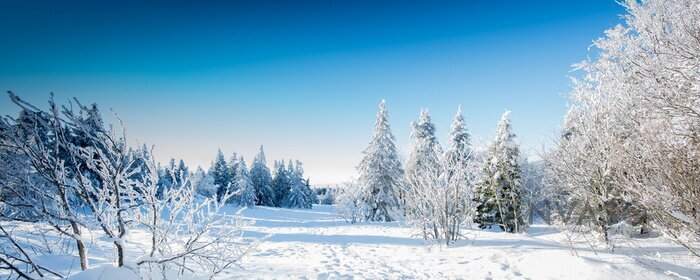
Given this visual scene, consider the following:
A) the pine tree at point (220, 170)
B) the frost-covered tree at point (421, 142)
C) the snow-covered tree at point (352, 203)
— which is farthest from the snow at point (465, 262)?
the pine tree at point (220, 170)

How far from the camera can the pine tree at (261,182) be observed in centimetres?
5544

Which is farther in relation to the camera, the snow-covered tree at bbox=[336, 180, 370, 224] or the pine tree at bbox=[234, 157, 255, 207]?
the pine tree at bbox=[234, 157, 255, 207]

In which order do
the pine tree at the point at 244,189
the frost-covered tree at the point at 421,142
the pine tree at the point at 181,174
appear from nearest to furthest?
the pine tree at the point at 181,174
the frost-covered tree at the point at 421,142
the pine tree at the point at 244,189

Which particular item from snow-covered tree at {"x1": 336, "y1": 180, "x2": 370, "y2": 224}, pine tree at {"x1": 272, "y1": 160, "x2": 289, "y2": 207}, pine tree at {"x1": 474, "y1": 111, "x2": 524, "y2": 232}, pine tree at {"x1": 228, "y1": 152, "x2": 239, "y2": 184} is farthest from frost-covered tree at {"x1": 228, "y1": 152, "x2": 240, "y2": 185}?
pine tree at {"x1": 474, "y1": 111, "x2": 524, "y2": 232}

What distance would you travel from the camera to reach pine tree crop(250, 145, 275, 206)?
55.4m

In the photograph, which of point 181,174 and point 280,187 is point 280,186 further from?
point 181,174

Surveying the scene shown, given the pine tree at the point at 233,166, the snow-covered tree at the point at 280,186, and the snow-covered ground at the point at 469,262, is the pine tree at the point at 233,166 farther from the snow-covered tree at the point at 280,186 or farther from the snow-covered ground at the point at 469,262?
the snow-covered ground at the point at 469,262

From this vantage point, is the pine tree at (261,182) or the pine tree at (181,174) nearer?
the pine tree at (181,174)

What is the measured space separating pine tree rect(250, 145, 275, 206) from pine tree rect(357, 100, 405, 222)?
34.5 metres

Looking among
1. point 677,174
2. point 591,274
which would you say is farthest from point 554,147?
point 677,174

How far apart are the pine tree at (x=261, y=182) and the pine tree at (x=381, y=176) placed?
34.5 meters

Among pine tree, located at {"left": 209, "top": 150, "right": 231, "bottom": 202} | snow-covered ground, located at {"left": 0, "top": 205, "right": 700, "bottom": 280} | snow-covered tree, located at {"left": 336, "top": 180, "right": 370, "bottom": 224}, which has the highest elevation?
pine tree, located at {"left": 209, "top": 150, "right": 231, "bottom": 202}

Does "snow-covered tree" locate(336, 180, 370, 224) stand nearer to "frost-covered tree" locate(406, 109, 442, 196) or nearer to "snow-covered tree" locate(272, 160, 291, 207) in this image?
"frost-covered tree" locate(406, 109, 442, 196)

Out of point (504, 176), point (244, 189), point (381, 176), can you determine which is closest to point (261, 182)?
point (244, 189)
